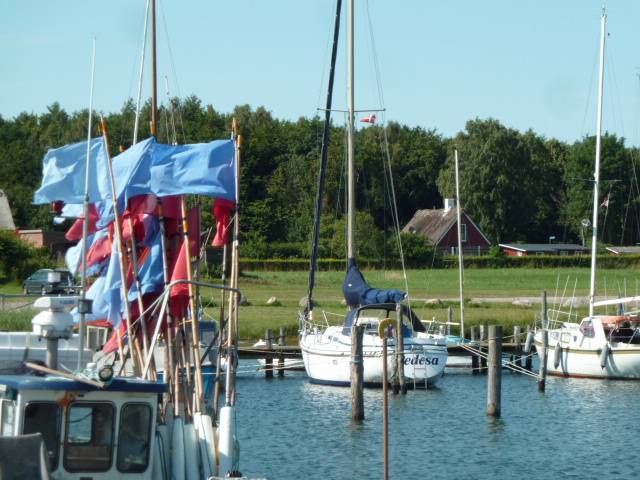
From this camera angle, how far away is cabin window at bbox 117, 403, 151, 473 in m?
18.0

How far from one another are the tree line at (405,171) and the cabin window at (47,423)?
286 feet

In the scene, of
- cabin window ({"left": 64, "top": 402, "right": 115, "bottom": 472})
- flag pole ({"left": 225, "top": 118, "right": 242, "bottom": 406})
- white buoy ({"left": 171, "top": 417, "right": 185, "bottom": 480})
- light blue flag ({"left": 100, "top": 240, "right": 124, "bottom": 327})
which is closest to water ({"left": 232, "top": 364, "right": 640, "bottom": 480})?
light blue flag ({"left": 100, "top": 240, "right": 124, "bottom": 327})

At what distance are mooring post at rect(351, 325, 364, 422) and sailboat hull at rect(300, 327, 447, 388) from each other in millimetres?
5644

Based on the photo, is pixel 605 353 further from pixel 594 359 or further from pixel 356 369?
pixel 356 369

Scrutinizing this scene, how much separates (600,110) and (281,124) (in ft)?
301

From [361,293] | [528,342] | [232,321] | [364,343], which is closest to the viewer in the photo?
[232,321]

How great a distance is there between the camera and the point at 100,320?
25281mm

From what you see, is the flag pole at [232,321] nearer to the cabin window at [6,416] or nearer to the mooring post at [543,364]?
the cabin window at [6,416]

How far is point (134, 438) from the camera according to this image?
18156mm

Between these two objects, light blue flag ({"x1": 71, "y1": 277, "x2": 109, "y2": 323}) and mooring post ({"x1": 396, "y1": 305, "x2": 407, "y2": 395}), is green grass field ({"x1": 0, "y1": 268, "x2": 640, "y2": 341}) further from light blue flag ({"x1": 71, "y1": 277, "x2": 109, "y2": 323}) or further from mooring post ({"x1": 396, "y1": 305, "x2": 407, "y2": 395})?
light blue flag ({"x1": 71, "y1": 277, "x2": 109, "y2": 323})

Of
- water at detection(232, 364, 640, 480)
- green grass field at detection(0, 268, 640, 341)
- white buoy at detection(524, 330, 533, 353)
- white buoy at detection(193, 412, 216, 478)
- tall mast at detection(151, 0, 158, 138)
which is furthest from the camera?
green grass field at detection(0, 268, 640, 341)

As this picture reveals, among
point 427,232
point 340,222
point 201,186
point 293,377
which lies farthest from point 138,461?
point 427,232

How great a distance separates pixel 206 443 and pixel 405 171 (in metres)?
115

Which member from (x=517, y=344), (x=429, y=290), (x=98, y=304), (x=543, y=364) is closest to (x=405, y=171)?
(x=429, y=290)
